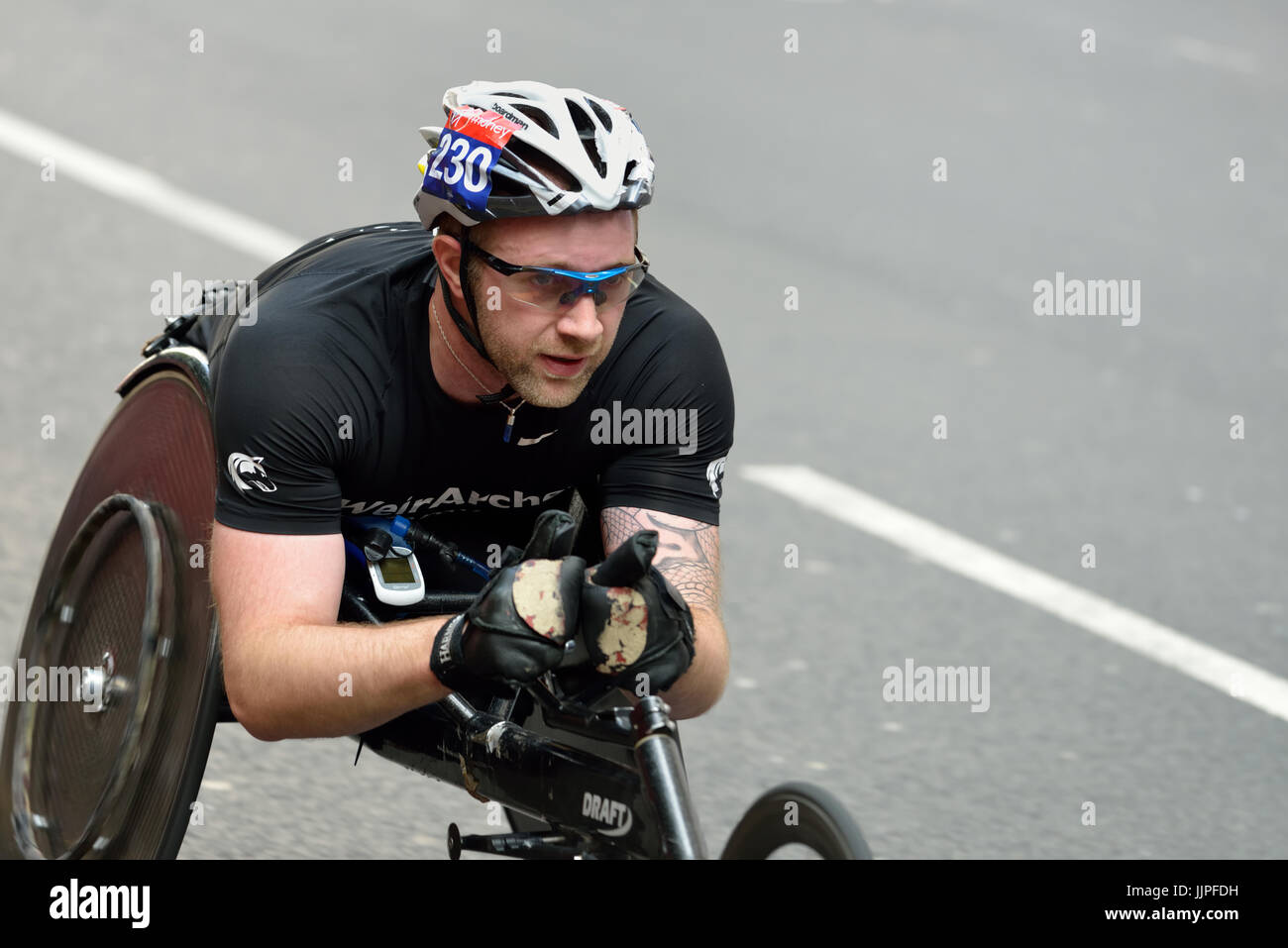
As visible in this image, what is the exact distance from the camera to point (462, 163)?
3.28 m

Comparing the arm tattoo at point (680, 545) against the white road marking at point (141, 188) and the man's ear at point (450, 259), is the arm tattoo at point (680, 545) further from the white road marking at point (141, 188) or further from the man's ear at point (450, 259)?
the white road marking at point (141, 188)

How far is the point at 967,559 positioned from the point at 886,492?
59 cm

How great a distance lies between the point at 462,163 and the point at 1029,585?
348 centimetres

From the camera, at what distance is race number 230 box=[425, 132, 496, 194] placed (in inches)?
128

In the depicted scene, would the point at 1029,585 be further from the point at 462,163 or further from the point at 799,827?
the point at 462,163

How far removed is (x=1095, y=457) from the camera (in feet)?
24.6

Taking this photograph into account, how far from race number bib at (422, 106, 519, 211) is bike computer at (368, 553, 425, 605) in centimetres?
65

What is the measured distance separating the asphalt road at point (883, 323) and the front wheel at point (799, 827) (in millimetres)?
1264

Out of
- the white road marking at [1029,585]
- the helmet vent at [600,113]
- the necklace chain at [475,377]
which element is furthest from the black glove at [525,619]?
the white road marking at [1029,585]

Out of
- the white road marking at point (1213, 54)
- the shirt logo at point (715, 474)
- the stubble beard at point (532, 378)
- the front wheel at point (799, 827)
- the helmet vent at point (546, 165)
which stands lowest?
the front wheel at point (799, 827)

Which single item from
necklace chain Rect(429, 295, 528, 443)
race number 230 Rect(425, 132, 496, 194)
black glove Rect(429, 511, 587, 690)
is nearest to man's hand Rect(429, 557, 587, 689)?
black glove Rect(429, 511, 587, 690)

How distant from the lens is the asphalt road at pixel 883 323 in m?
5.04

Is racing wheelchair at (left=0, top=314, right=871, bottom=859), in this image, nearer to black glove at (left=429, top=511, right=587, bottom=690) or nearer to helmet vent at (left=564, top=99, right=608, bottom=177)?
black glove at (left=429, top=511, right=587, bottom=690)

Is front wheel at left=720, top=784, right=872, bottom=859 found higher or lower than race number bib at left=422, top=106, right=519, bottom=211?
lower
